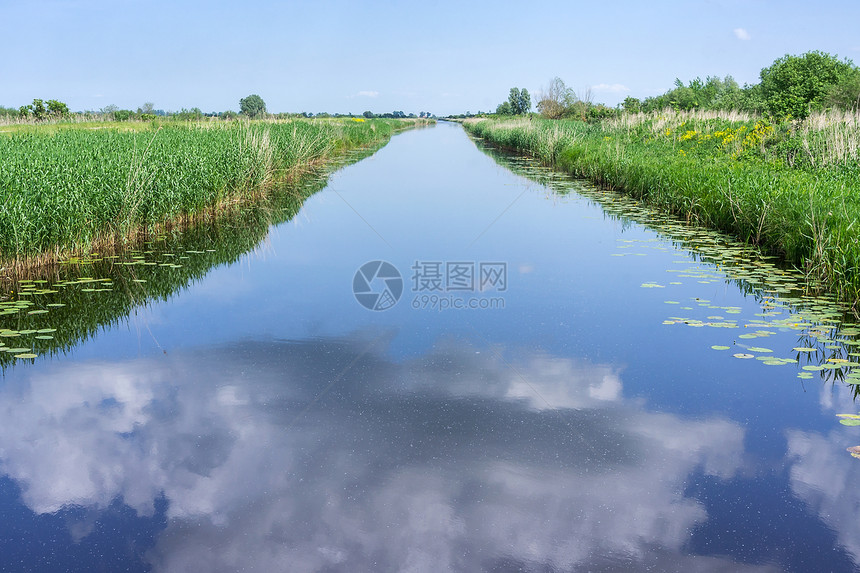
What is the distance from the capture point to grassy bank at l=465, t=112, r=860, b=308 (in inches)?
308

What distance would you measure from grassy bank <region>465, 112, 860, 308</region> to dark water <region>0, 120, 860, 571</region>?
2.48ft

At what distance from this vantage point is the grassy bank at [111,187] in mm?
8023

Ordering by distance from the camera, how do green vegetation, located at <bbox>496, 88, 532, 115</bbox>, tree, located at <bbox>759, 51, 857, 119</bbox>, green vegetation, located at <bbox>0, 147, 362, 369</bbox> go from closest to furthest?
green vegetation, located at <bbox>0, 147, 362, 369</bbox> → tree, located at <bbox>759, 51, 857, 119</bbox> → green vegetation, located at <bbox>496, 88, 532, 115</bbox>

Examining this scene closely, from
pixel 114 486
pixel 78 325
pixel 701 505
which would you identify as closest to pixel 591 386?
pixel 701 505

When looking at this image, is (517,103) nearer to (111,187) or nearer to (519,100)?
(519,100)

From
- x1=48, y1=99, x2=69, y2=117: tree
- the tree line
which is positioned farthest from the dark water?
x1=48, y1=99, x2=69, y2=117: tree

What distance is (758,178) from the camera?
36.1 feet

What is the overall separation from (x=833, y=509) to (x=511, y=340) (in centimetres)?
307

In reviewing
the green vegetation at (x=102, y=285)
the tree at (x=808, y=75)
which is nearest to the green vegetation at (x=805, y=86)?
the tree at (x=808, y=75)

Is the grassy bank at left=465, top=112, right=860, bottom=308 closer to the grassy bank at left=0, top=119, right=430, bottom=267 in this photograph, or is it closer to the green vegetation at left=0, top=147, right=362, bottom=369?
the green vegetation at left=0, top=147, right=362, bottom=369

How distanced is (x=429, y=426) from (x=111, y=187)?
23.9 ft

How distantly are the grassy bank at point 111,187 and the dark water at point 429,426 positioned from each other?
0.74 m

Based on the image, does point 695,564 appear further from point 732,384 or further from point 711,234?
point 711,234

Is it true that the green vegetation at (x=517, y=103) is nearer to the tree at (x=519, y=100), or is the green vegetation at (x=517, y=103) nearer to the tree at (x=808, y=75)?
the tree at (x=519, y=100)
